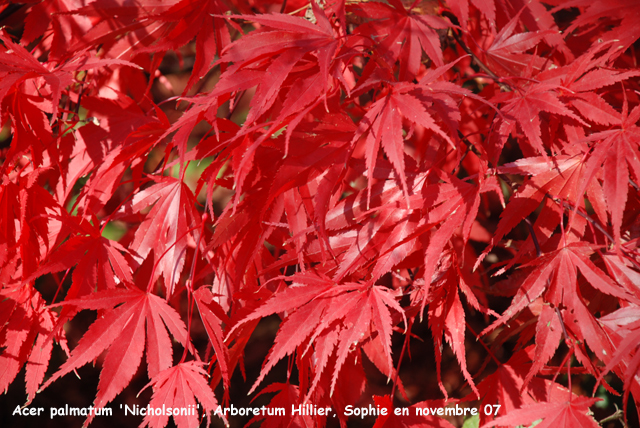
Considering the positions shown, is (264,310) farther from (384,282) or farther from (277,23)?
(384,282)

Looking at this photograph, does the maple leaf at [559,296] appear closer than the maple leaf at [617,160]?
No

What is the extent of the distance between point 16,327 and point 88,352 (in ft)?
0.88

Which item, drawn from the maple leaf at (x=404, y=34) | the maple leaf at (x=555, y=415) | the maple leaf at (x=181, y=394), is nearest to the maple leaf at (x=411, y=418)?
the maple leaf at (x=555, y=415)

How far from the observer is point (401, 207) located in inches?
25.3

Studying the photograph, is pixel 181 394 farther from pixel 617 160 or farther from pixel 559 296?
pixel 617 160

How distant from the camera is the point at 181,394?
671 mm

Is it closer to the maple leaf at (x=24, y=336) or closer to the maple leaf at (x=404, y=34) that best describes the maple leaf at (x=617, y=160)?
the maple leaf at (x=404, y=34)

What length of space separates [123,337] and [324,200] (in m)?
0.41

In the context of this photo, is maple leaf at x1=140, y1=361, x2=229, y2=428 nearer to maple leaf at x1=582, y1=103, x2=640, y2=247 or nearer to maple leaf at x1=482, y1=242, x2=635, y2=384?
maple leaf at x1=482, y1=242, x2=635, y2=384

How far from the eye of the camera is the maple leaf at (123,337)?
65cm

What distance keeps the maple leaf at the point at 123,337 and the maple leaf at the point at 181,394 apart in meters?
0.02

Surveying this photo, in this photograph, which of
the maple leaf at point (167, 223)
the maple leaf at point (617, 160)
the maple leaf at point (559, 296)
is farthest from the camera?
the maple leaf at point (167, 223)

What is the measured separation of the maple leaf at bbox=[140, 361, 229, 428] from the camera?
25.9 inches

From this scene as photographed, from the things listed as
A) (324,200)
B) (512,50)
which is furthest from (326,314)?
(512,50)
